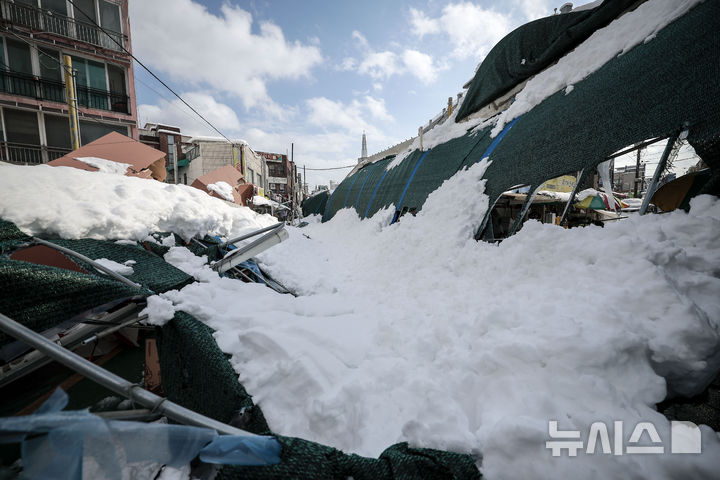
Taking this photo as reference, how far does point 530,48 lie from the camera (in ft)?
18.2

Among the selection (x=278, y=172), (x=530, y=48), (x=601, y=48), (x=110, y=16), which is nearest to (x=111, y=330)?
(x=601, y=48)

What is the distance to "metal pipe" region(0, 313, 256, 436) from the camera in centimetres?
104

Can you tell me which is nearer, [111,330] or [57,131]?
[111,330]

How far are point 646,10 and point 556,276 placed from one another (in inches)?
162

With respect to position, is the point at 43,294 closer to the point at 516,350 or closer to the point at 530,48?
the point at 516,350

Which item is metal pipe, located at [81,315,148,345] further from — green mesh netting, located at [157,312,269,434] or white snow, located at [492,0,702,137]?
white snow, located at [492,0,702,137]

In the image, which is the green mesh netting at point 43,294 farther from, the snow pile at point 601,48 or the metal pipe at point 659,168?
the snow pile at point 601,48

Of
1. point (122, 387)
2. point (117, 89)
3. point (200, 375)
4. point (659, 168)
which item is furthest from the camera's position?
point (117, 89)

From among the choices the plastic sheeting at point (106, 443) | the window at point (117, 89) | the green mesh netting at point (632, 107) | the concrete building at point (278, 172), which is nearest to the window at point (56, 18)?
the window at point (117, 89)

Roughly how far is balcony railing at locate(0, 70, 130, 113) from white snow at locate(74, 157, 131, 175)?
9777 mm

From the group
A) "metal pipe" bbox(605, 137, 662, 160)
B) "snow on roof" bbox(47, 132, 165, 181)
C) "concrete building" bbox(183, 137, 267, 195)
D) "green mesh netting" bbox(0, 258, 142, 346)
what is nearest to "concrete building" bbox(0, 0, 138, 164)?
"snow on roof" bbox(47, 132, 165, 181)

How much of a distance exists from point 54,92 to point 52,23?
2.67 meters

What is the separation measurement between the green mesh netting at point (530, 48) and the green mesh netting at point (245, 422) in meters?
6.49

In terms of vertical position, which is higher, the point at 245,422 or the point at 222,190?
the point at 222,190
